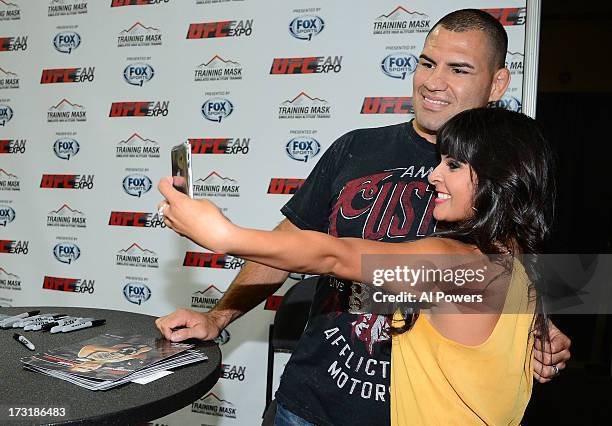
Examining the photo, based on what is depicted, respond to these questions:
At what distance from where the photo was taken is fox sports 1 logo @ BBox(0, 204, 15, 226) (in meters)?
3.51

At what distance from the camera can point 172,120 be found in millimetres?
3148

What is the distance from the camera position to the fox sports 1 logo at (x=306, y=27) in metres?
2.87

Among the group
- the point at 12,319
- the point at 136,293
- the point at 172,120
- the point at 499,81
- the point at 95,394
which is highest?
the point at 172,120

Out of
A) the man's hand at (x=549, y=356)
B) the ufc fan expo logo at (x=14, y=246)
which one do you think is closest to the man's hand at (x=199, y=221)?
the man's hand at (x=549, y=356)

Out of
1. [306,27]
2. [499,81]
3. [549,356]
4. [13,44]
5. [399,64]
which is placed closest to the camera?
[549,356]

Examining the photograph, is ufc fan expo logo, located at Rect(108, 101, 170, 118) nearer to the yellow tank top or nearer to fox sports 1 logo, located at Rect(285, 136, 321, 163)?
fox sports 1 logo, located at Rect(285, 136, 321, 163)

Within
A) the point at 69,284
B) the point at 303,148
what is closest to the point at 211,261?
the point at 303,148

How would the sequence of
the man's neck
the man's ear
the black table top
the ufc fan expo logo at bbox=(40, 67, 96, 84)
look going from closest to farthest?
1. the black table top
2. the man's neck
3. the man's ear
4. the ufc fan expo logo at bbox=(40, 67, 96, 84)

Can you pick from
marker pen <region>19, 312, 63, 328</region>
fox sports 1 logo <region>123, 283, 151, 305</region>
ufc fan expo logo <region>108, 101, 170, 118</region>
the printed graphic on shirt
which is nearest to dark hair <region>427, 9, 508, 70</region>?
Result: the printed graphic on shirt

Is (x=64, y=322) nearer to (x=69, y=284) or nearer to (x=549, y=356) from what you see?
(x=549, y=356)

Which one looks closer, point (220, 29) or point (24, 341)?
point (24, 341)

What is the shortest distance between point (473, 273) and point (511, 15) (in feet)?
6.23

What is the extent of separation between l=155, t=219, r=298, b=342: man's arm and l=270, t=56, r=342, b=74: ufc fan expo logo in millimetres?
1321

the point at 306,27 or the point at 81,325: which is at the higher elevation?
the point at 306,27
